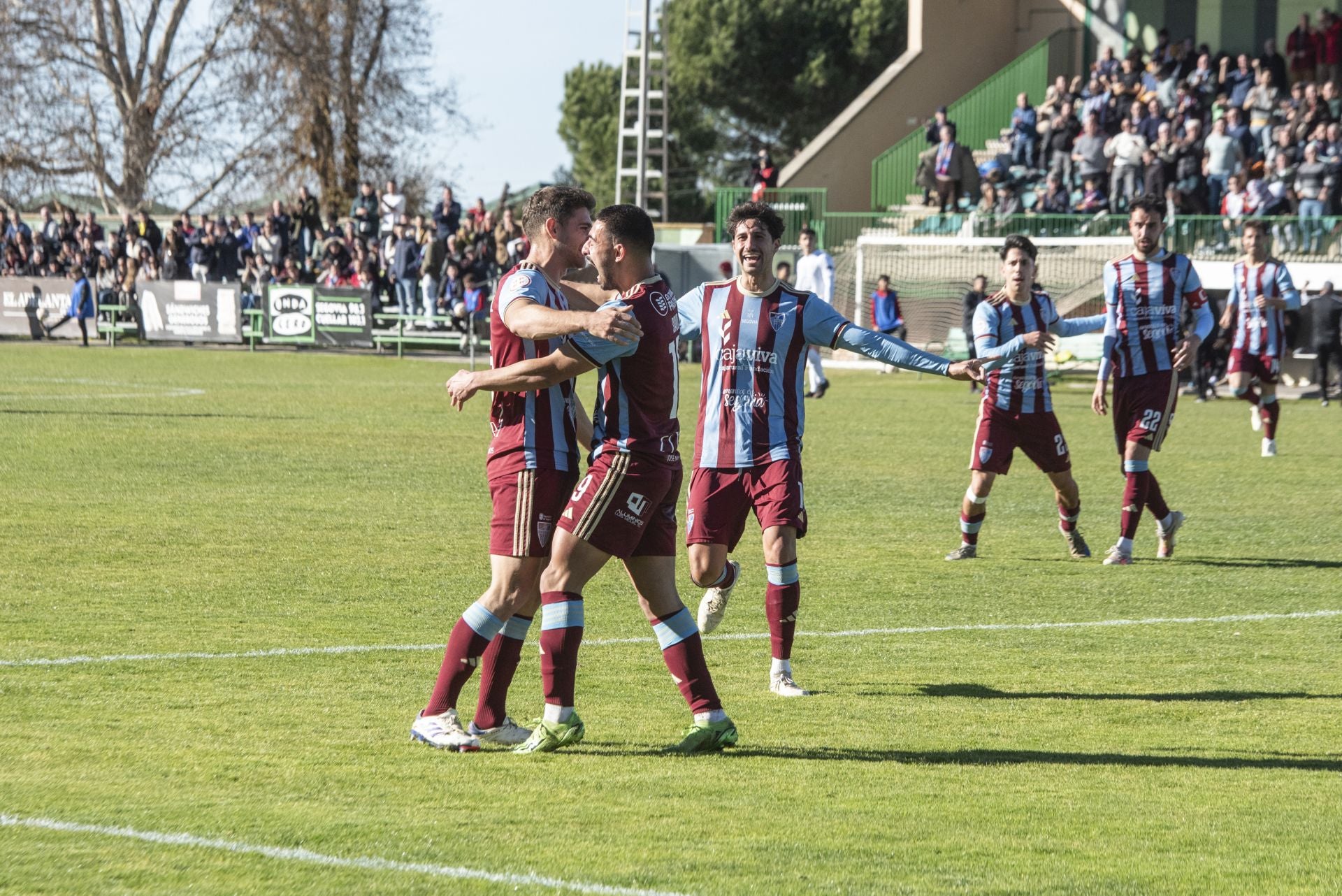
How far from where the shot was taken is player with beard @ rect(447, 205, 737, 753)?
6.04m

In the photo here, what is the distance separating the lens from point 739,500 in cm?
759

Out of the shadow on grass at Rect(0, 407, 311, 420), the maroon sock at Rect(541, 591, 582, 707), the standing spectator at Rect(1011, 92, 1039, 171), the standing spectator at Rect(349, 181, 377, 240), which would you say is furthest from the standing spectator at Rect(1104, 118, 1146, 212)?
the maroon sock at Rect(541, 591, 582, 707)

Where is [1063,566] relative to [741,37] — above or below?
below

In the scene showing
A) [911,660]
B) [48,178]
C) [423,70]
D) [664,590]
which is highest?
[423,70]

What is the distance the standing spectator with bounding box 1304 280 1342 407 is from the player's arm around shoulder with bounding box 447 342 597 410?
22.8 meters

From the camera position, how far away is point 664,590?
6.25m

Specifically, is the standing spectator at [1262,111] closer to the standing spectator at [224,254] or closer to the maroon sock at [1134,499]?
the standing spectator at [224,254]

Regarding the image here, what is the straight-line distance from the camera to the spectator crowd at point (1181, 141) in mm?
30906

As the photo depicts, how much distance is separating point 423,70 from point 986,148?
65.1 ft

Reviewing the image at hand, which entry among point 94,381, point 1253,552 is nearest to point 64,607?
point 1253,552

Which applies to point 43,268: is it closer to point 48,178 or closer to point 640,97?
point 48,178

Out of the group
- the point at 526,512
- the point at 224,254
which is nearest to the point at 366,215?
the point at 224,254

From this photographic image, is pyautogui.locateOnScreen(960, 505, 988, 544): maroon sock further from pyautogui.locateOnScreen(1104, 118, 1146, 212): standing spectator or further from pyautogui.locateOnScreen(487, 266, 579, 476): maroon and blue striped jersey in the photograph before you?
pyautogui.locateOnScreen(1104, 118, 1146, 212): standing spectator

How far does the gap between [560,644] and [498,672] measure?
0.92 feet
